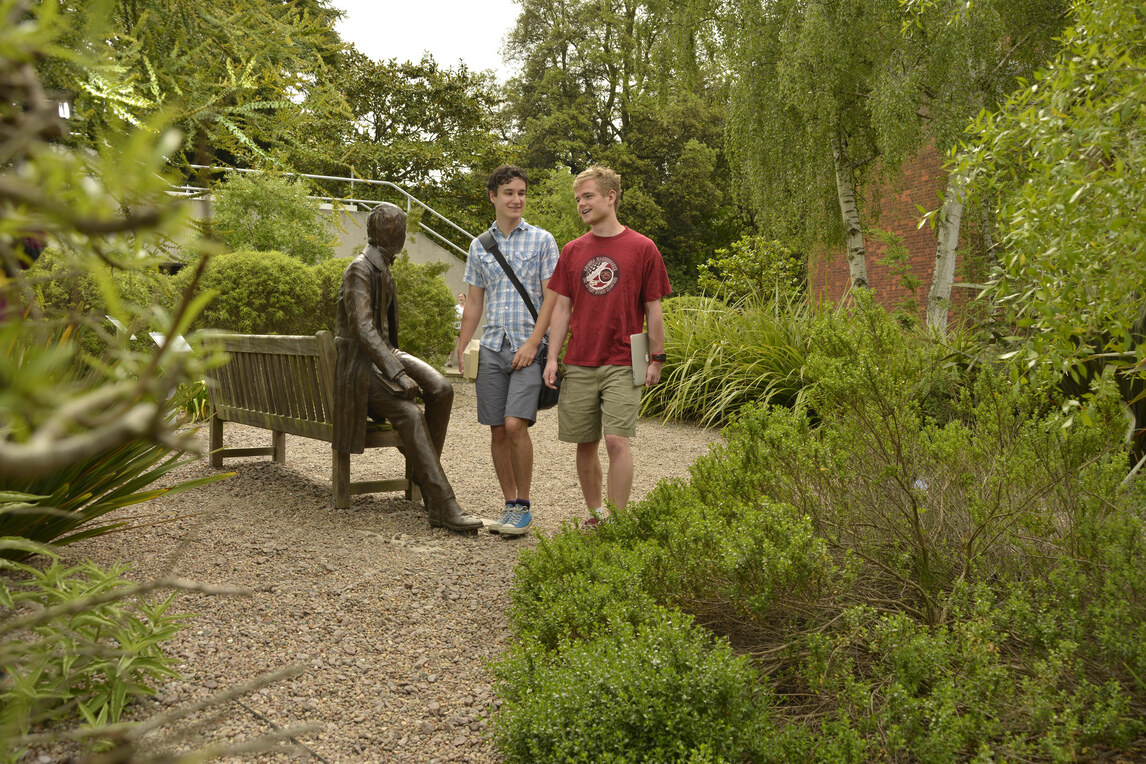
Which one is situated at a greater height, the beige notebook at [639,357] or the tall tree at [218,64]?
the tall tree at [218,64]

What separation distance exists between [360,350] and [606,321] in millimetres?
1444

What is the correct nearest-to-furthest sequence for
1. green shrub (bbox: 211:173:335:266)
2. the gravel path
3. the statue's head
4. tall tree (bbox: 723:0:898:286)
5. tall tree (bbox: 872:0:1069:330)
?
the gravel path < the statue's head < tall tree (bbox: 872:0:1069:330) < tall tree (bbox: 723:0:898:286) < green shrub (bbox: 211:173:335:266)

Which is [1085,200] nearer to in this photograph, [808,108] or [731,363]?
[731,363]

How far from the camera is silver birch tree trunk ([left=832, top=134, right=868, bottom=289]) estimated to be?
1099 cm

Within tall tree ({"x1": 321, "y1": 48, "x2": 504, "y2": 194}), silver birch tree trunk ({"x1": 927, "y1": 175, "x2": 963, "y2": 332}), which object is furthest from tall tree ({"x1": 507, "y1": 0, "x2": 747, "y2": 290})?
silver birch tree trunk ({"x1": 927, "y1": 175, "x2": 963, "y2": 332})

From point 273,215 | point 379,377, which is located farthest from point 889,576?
point 273,215

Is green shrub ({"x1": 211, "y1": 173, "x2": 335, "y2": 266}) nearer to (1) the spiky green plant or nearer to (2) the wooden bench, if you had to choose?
(1) the spiky green plant

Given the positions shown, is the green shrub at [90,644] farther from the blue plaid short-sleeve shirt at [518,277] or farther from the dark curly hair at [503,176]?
the dark curly hair at [503,176]

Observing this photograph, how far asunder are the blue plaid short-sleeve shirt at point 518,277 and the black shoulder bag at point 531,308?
0.07ft

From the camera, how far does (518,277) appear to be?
192 inches

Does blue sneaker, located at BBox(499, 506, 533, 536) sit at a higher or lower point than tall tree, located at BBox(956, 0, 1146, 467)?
lower

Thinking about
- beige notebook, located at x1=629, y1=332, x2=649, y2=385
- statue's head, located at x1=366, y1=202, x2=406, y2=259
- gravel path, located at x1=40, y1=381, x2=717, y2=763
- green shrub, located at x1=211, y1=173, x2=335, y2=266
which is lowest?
gravel path, located at x1=40, y1=381, x2=717, y2=763

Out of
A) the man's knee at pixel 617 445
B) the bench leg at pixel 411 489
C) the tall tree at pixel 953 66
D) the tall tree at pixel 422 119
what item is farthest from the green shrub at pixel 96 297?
the tall tree at pixel 422 119

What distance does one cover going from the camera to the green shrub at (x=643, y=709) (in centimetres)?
214
